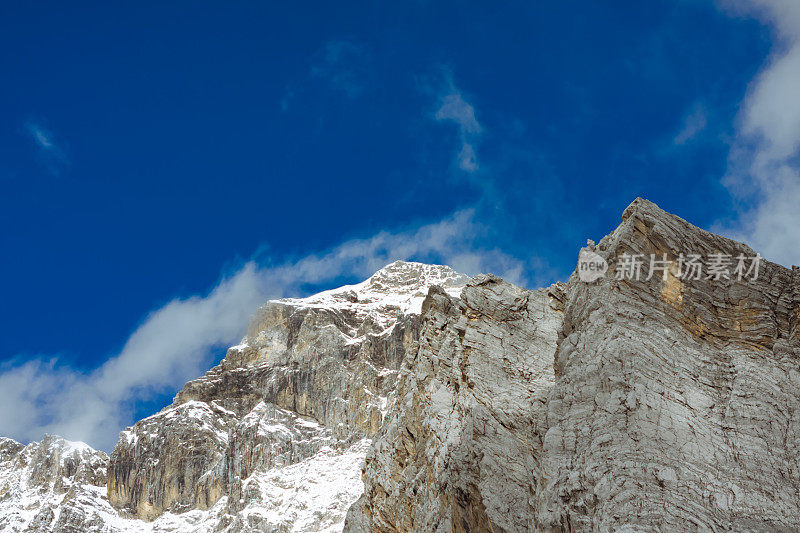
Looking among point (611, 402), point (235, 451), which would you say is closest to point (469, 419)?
point (611, 402)

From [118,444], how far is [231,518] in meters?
50.7

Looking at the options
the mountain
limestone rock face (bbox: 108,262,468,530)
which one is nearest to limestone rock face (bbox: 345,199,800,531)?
the mountain

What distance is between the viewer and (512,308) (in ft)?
120

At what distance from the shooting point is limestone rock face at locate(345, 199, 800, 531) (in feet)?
74.5

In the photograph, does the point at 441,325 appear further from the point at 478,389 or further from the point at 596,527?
the point at 596,527

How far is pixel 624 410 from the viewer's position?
952 inches

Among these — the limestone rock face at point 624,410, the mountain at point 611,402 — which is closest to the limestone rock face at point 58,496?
the mountain at point 611,402

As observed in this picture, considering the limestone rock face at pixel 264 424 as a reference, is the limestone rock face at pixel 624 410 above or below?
below

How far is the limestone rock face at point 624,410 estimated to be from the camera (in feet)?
74.5

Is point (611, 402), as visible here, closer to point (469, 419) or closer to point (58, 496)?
point (469, 419)

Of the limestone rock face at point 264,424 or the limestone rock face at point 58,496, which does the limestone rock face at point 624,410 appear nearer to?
the limestone rock face at point 264,424

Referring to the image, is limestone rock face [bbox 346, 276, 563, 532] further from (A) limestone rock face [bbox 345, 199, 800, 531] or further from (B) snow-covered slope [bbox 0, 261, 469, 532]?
(B) snow-covered slope [bbox 0, 261, 469, 532]

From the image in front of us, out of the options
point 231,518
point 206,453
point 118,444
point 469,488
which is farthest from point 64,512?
point 469,488

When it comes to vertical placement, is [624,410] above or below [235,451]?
below
